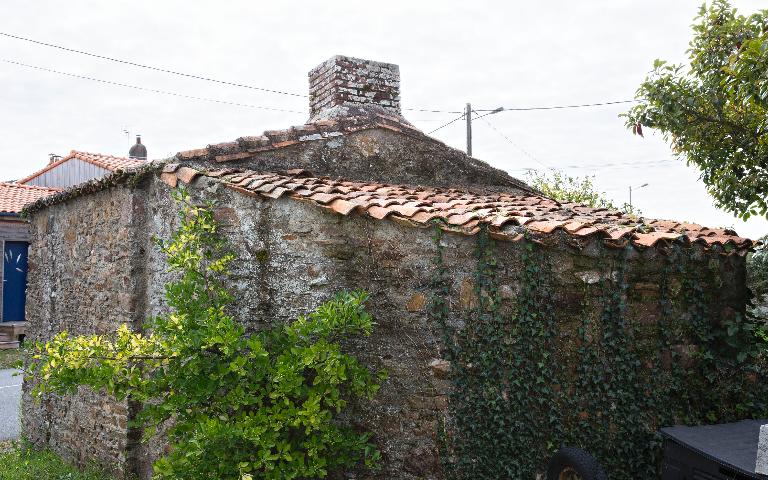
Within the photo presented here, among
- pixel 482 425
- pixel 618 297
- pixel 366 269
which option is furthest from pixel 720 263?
pixel 366 269

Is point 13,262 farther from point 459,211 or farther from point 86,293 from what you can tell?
point 459,211

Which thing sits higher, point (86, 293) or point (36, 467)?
point (86, 293)

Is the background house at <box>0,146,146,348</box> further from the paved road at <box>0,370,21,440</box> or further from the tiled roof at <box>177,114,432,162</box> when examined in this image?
the tiled roof at <box>177,114,432,162</box>

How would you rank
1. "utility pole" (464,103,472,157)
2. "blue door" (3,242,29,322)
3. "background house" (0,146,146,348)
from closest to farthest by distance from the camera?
"background house" (0,146,146,348) → "blue door" (3,242,29,322) → "utility pole" (464,103,472,157)

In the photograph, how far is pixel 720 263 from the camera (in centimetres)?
Result: 555

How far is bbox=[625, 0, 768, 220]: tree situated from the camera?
296 inches

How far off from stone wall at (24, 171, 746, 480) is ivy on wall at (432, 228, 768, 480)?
6 centimetres

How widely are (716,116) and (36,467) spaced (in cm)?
950

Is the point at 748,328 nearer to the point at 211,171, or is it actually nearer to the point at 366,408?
the point at 366,408

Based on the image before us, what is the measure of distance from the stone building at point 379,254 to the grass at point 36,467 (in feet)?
0.90

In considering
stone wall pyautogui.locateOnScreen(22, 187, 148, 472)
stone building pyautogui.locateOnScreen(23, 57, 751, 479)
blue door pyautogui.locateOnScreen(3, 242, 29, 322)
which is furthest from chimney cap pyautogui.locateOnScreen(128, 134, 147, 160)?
stone building pyautogui.locateOnScreen(23, 57, 751, 479)

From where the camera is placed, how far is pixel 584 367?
4.84 metres

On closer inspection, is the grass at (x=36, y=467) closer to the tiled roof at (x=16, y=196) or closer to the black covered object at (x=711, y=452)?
the black covered object at (x=711, y=452)

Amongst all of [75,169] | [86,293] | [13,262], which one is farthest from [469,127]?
[13,262]
